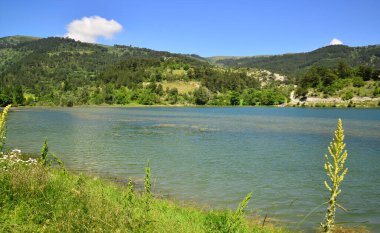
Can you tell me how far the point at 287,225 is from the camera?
1777cm

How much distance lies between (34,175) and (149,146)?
36.8 meters

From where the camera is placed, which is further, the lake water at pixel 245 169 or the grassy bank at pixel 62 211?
the lake water at pixel 245 169

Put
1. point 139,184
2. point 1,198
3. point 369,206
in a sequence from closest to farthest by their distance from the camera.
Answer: point 1,198
point 369,206
point 139,184

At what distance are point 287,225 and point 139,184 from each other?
12.2 metres

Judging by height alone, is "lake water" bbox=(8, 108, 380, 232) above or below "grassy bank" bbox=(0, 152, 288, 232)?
below

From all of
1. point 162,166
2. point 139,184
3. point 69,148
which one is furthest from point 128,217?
point 69,148

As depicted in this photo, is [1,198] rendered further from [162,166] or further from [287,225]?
[162,166]

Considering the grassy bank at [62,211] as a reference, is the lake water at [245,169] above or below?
below

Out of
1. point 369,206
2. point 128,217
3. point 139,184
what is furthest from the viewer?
point 139,184

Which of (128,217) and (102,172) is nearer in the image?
(128,217)

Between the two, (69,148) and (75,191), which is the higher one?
(75,191)

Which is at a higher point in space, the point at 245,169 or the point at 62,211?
the point at 62,211

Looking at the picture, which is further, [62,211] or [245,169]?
[245,169]

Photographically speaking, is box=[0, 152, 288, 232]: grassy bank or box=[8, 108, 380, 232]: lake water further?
box=[8, 108, 380, 232]: lake water
